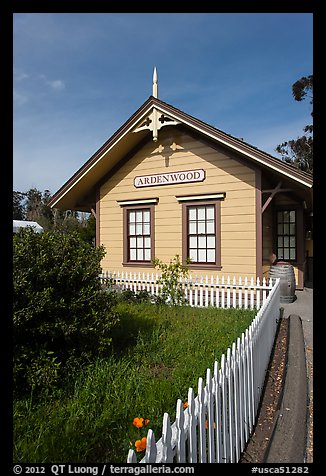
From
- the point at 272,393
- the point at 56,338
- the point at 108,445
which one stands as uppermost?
the point at 56,338

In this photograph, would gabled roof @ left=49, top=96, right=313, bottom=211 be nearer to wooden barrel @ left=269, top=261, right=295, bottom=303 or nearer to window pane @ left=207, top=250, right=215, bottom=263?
wooden barrel @ left=269, top=261, right=295, bottom=303

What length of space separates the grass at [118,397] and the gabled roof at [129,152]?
4.59 meters

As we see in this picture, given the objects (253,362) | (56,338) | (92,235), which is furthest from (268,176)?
(92,235)

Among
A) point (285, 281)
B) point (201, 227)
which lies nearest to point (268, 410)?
point (285, 281)

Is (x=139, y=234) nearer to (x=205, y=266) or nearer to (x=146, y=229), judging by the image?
(x=146, y=229)

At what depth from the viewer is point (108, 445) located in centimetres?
261

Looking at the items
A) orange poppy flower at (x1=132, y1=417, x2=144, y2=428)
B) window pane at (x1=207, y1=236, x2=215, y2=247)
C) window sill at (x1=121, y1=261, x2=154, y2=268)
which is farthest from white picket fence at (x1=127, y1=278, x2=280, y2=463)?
window sill at (x1=121, y1=261, x2=154, y2=268)

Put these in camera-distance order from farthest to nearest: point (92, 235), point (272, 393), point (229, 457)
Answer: point (92, 235) → point (272, 393) → point (229, 457)

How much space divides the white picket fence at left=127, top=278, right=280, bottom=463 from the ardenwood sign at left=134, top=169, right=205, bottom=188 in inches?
264

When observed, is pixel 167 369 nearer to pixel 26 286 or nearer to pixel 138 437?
pixel 138 437

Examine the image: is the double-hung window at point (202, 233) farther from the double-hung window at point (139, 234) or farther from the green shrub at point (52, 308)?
the green shrub at point (52, 308)

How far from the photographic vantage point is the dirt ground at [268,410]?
9.60 ft
